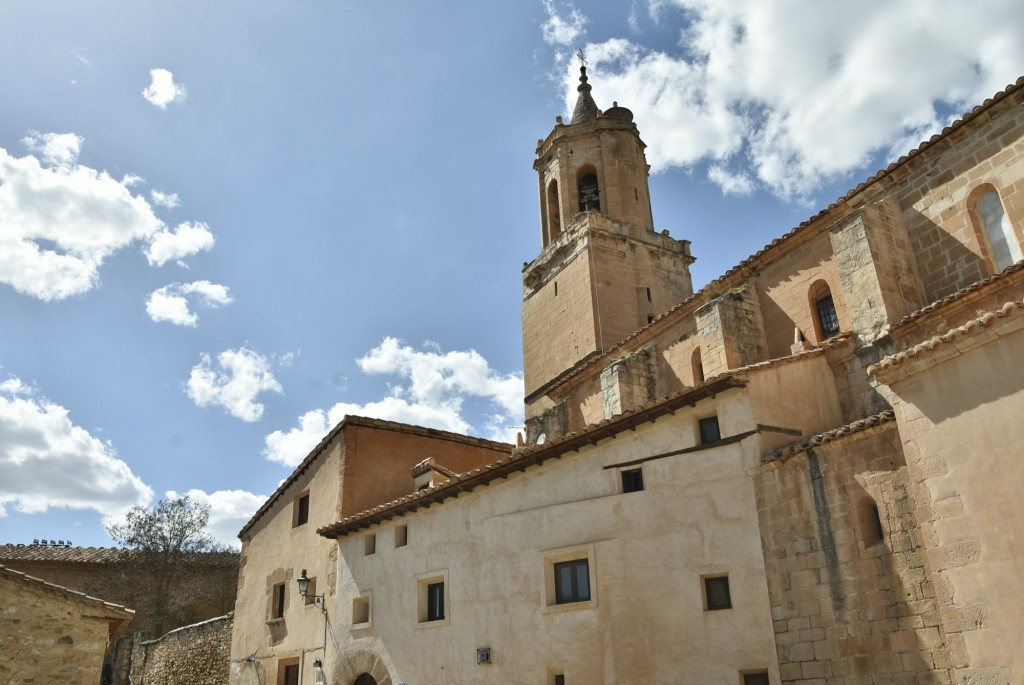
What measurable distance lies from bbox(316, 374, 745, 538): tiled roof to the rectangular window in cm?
182

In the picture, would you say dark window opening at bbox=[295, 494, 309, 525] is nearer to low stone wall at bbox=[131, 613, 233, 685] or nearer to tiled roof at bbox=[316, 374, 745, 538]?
tiled roof at bbox=[316, 374, 745, 538]

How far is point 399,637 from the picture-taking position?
15.6m

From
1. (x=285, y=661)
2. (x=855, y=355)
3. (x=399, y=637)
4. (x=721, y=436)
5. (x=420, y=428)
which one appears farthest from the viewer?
(x=420, y=428)

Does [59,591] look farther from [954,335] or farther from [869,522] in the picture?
[954,335]

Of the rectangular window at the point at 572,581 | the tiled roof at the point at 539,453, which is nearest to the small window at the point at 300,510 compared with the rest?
the tiled roof at the point at 539,453

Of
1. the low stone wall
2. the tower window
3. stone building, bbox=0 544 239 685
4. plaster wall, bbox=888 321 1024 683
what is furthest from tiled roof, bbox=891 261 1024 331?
stone building, bbox=0 544 239 685

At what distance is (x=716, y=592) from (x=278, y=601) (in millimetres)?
13281

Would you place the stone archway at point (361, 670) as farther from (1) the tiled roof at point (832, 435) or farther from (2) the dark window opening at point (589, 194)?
(2) the dark window opening at point (589, 194)

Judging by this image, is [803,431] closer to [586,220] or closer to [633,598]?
[633,598]

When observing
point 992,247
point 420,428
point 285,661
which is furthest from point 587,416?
point 992,247

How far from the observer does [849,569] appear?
366 inches

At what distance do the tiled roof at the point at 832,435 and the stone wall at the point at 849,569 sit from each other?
0.05 meters

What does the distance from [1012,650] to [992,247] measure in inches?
306

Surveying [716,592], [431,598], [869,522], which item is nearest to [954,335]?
[869,522]
